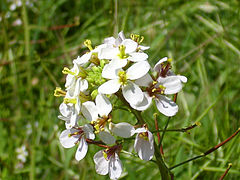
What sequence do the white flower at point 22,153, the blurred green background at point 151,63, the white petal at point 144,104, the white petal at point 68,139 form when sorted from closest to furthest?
the white petal at point 144,104 → the white petal at point 68,139 → the blurred green background at point 151,63 → the white flower at point 22,153

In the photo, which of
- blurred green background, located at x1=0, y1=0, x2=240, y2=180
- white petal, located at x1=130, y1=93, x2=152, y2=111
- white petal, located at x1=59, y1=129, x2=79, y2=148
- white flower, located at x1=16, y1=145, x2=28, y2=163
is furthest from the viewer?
white flower, located at x1=16, y1=145, x2=28, y2=163

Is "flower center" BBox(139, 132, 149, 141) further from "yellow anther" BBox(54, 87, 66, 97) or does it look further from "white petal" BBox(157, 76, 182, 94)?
"yellow anther" BBox(54, 87, 66, 97)

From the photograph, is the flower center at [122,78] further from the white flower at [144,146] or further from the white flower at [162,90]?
the white flower at [144,146]

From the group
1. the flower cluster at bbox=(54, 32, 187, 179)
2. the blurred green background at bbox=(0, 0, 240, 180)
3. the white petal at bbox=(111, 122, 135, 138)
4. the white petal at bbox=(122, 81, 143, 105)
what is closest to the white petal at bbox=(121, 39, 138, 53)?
the flower cluster at bbox=(54, 32, 187, 179)

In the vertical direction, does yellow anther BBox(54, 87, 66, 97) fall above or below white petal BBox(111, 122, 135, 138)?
above

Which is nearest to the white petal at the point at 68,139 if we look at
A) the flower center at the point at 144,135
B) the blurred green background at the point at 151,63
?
the flower center at the point at 144,135

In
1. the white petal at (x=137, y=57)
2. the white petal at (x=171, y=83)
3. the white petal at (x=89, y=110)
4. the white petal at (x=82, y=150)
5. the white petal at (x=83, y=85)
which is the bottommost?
the white petal at (x=82, y=150)

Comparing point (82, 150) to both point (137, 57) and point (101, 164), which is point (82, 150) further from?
point (137, 57)
